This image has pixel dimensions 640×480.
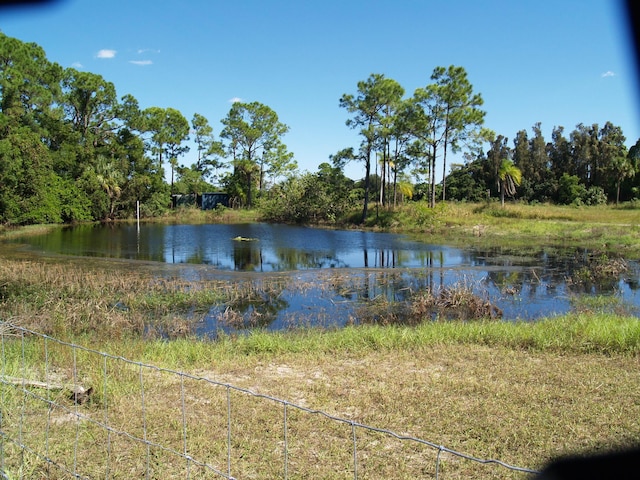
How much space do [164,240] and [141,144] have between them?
832 inches

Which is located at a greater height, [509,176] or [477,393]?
[509,176]

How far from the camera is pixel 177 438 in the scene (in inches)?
172

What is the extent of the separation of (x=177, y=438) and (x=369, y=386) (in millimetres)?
2283

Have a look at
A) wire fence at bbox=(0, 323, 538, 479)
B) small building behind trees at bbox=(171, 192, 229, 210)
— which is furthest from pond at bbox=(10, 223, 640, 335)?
small building behind trees at bbox=(171, 192, 229, 210)

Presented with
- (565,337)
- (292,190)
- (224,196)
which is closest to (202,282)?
(565,337)

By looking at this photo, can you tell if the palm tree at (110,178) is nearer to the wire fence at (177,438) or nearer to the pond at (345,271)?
the pond at (345,271)

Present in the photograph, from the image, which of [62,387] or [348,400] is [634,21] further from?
[62,387]

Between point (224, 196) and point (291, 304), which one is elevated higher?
point (224, 196)

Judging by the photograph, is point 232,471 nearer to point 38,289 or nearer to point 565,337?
point 565,337

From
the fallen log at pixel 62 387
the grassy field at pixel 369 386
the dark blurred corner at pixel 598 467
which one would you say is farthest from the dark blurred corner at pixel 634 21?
the fallen log at pixel 62 387

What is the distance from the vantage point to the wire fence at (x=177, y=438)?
384 cm

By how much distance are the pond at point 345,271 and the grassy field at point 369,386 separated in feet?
5.55

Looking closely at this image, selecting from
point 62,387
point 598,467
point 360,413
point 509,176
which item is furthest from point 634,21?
point 509,176

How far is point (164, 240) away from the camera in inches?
1073
